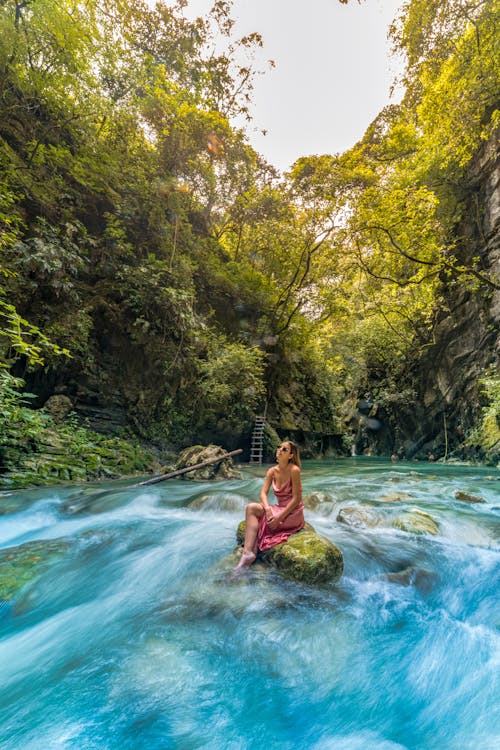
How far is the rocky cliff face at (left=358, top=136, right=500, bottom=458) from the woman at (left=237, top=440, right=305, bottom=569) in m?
12.3

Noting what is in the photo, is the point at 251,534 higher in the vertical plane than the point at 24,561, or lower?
higher

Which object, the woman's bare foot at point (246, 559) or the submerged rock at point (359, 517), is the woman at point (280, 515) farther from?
the submerged rock at point (359, 517)

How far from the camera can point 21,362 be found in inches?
326

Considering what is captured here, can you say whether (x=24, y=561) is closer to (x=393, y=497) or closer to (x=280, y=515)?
(x=280, y=515)

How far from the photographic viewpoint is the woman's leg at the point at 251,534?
316cm

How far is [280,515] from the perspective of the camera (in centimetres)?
328

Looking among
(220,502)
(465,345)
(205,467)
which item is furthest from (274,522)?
(465,345)

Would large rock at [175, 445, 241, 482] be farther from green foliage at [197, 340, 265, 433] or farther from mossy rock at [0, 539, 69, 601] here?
mossy rock at [0, 539, 69, 601]

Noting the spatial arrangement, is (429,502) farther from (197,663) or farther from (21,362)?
(21,362)

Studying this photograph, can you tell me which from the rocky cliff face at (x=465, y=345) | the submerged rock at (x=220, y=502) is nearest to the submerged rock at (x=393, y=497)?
the submerged rock at (x=220, y=502)

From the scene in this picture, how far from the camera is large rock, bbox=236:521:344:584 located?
2.92 meters

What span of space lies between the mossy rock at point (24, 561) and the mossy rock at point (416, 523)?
4244mm


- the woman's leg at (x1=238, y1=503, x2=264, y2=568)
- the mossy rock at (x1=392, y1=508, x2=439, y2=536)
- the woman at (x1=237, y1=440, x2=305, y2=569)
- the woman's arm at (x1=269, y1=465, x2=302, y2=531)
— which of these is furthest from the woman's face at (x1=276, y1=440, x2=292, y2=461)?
the mossy rock at (x1=392, y1=508, x2=439, y2=536)

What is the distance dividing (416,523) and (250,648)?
3.09 metres
